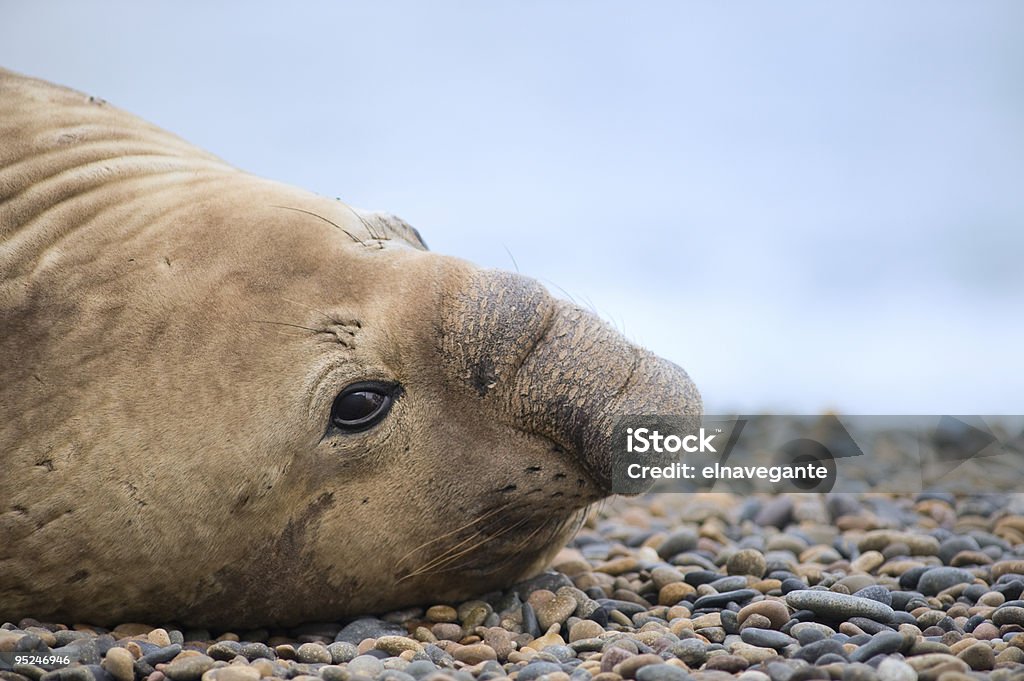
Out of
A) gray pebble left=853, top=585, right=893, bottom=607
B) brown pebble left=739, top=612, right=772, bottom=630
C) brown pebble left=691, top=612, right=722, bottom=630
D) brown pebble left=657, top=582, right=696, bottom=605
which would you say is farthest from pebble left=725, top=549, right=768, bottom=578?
brown pebble left=739, top=612, right=772, bottom=630

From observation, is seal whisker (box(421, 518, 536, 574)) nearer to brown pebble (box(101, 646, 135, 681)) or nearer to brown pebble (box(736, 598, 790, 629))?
brown pebble (box(736, 598, 790, 629))

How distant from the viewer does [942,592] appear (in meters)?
3.65

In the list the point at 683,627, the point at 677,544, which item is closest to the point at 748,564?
the point at 677,544

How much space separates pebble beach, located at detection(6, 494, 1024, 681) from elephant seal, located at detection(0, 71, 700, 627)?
181 mm

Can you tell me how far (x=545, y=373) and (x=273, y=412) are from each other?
2.53ft

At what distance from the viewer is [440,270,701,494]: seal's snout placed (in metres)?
3.38

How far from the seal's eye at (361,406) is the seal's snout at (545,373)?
8.4 inches

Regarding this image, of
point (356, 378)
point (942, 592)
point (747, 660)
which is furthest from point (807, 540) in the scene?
point (356, 378)

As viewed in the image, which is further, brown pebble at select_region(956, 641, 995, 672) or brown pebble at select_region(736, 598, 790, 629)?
brown pebble at select_region(736, 598, 790, 629)

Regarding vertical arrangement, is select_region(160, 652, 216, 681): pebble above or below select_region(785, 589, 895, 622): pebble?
below
